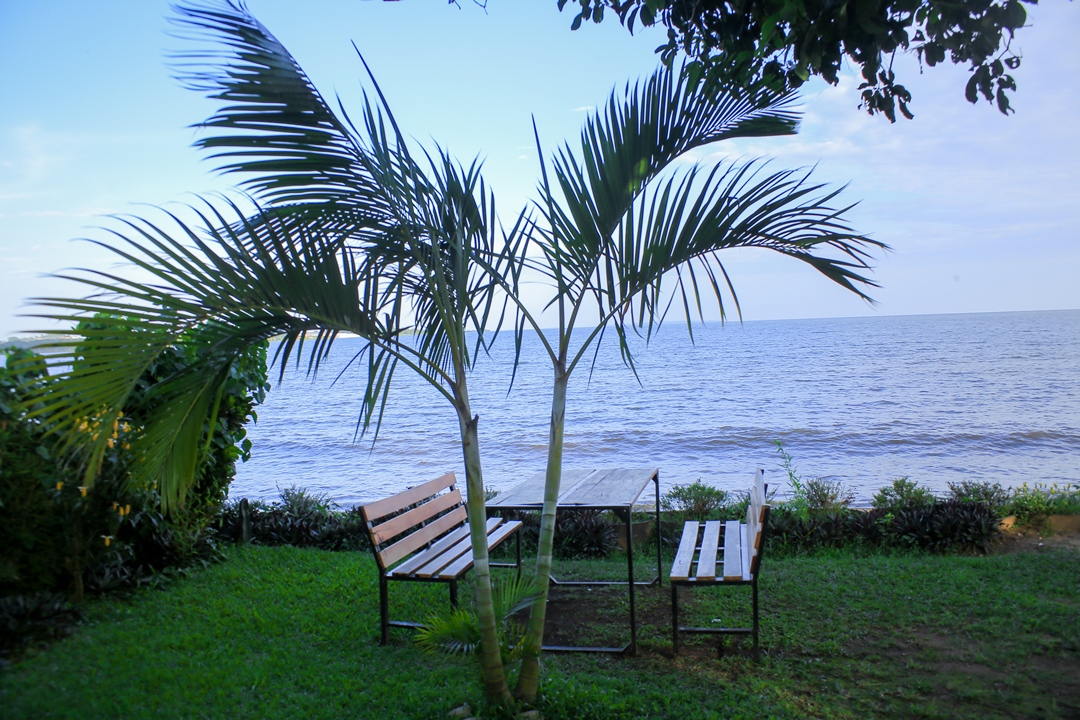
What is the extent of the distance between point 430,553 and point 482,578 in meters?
1.80

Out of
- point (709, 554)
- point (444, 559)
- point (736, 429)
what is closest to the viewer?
point (709, 554)

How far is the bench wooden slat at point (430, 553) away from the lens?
4371 millimetres

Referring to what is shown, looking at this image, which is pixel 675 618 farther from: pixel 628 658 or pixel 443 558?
pixel 443 558

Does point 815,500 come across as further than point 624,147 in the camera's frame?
Yes

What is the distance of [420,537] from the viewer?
4938 mm

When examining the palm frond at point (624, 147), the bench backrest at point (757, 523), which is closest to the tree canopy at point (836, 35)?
the palm frond at point (624, 147)

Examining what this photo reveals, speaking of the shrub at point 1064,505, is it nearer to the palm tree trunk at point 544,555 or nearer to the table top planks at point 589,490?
the table top planks at point 589,490

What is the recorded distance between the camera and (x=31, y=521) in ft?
13.7

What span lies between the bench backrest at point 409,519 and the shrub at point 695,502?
117 inches

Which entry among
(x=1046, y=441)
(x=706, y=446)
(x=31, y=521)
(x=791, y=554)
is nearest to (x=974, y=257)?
(x=1046, y=441)

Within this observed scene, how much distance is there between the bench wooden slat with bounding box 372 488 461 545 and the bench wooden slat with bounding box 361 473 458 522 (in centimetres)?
7

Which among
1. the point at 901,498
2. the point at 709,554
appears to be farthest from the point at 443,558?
the point at 901,498

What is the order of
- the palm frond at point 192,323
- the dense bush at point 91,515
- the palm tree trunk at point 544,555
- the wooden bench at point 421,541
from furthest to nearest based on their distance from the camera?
the wooden bench at point 421,541
the dense bush at point 91,515
the palm tree trunk at point 544,555
the palm frond at point 192,323

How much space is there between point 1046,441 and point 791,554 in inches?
618
